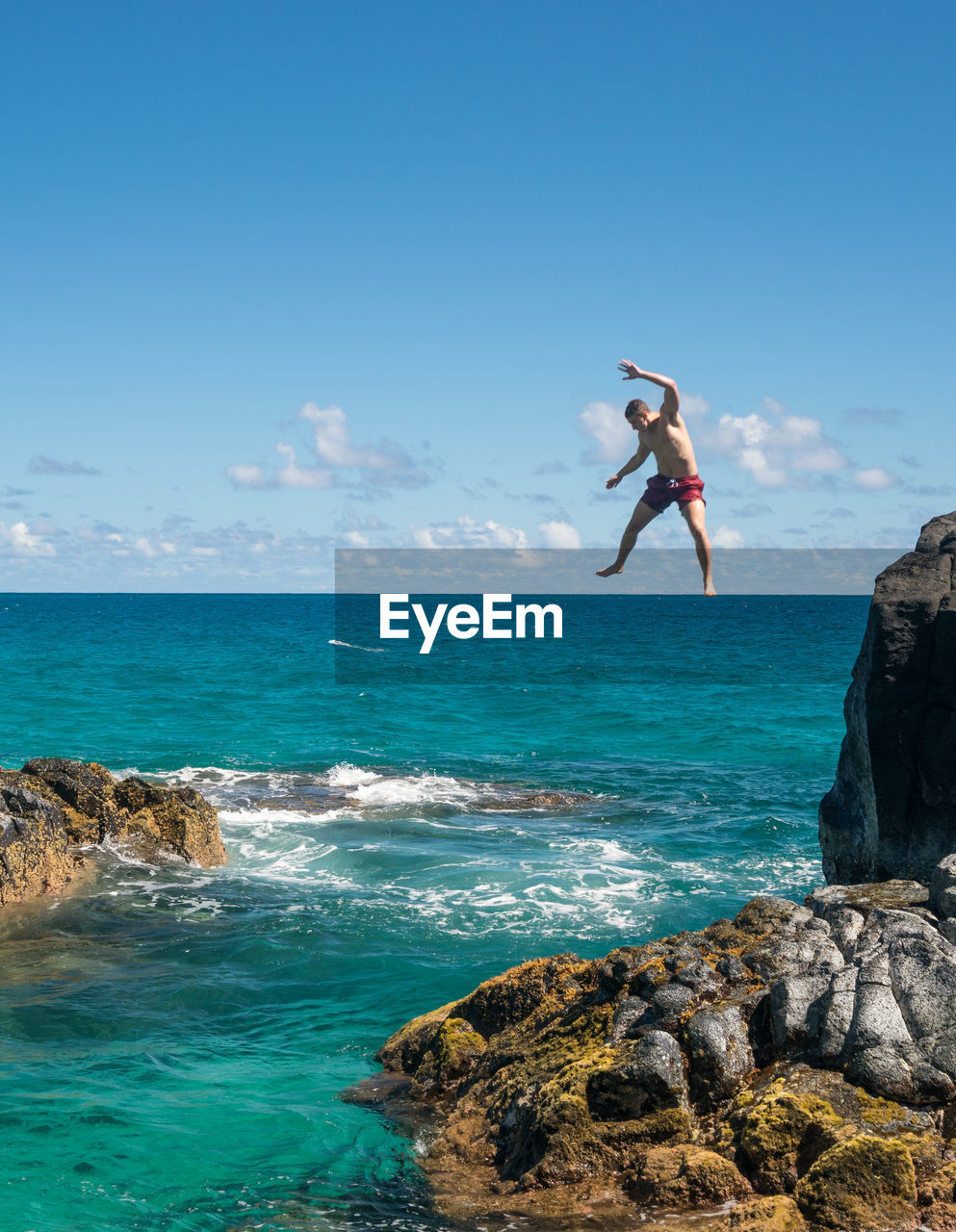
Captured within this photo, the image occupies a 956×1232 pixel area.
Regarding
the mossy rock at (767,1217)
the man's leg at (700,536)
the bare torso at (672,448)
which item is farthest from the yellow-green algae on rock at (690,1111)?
the bare torso at (672,448)

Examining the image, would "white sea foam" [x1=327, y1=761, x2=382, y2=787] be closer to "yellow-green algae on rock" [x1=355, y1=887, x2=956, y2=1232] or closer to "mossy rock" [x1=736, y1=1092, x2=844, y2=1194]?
"yellow-green algae on rock" [x1=355, y1=887, x2=956, y2=1232]

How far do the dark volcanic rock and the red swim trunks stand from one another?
6.56 meters

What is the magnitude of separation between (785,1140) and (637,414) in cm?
509

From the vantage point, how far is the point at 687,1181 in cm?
658

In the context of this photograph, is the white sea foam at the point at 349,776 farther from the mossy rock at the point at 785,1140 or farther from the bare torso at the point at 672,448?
the mossy rock at the point at 785,1140

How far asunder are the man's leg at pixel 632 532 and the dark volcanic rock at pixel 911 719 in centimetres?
654

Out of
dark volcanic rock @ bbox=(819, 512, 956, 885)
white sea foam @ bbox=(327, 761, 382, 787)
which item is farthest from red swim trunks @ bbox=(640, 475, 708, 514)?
white sea foam @ bbox=(327, 761, 382, 787)

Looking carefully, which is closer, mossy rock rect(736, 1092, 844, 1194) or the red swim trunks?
mossy rock rect(736, 1092, 844, 1194)

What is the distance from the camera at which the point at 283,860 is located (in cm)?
1898

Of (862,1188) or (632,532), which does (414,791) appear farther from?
(862,1188)

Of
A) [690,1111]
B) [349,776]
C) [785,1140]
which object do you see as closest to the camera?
[785,1140]

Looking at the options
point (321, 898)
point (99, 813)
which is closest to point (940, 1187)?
point (321, 898)

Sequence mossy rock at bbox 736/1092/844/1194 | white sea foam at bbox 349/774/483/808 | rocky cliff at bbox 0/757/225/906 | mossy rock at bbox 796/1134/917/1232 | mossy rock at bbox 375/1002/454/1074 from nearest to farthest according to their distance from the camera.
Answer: mossy rock at bbox 796/1134/917/1232 → mossy rock at bbox 736/1092/844/1194 → mossy rock at bbox 375/1002/454/1074 → rocky cliff at bbox 0/757/225/906 → white sea foam at bbox 349/774/483/808

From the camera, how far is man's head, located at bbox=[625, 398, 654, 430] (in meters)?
8.34
